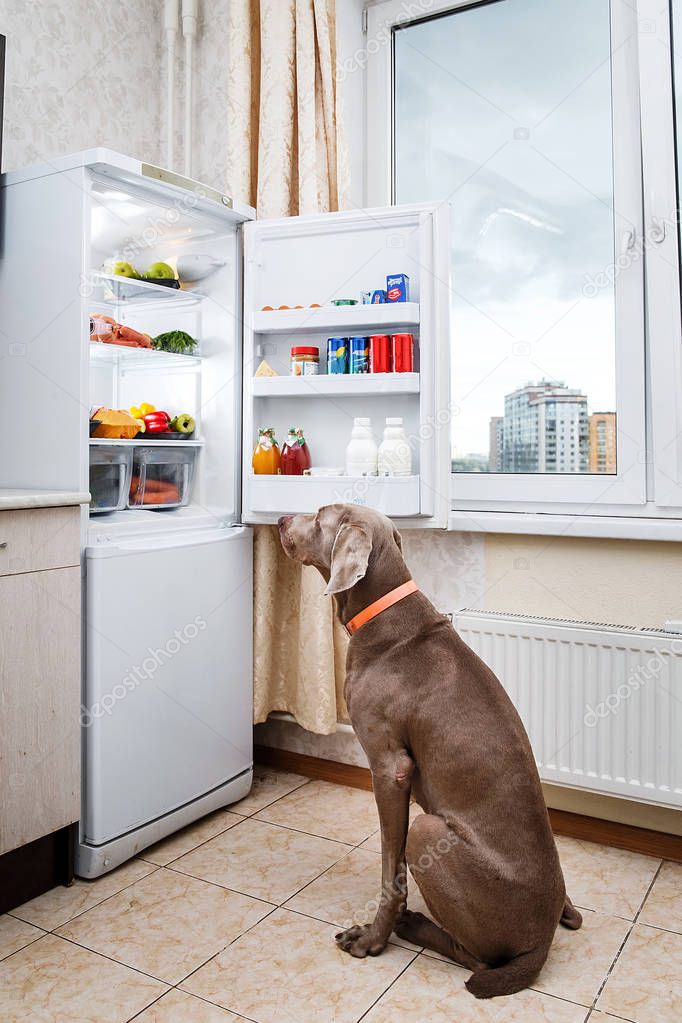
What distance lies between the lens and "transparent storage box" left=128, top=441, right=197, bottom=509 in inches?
97.5

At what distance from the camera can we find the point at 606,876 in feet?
6.98

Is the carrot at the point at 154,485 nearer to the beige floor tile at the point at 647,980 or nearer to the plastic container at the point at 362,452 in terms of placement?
the plastic container at the point at 362,452

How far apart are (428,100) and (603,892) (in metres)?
2.50

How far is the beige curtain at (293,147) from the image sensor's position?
2.57 meters

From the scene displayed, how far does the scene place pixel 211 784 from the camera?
244 cm

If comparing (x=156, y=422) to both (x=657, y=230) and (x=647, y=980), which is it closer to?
(x=657, y=230)

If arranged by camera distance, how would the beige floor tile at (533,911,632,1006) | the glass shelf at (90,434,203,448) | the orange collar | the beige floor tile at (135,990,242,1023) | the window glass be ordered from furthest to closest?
the window glass → the glass shelf at (90,434,203,448) → the orange collar → the beige floor tile at (533,911,632,1006) → the beige floor tile at (135,990,242,1023)

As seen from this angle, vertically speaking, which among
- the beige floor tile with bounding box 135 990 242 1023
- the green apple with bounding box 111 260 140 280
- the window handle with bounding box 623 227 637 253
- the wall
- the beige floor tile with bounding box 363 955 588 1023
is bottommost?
the beige floor tile with bounding box 363 955 588 1023

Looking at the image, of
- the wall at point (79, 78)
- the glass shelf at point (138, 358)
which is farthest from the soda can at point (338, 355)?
the wall at point (79, 78)

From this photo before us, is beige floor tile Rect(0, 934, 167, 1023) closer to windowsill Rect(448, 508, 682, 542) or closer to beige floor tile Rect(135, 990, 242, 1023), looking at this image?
beige floor tile Rect(135, 990, 242, 1023)

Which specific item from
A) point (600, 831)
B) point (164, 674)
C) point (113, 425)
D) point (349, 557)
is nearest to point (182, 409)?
point (113, 425)

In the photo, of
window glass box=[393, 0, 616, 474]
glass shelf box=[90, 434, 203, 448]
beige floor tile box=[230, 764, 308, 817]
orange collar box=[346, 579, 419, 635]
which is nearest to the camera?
orange collar box=[346, 579, 419, 635]

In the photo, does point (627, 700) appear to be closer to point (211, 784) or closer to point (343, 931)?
point (343, 931)

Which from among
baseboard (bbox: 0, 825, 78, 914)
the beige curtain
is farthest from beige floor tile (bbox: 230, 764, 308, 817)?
baseboard (bbox: 0, 825, 78, 914)
